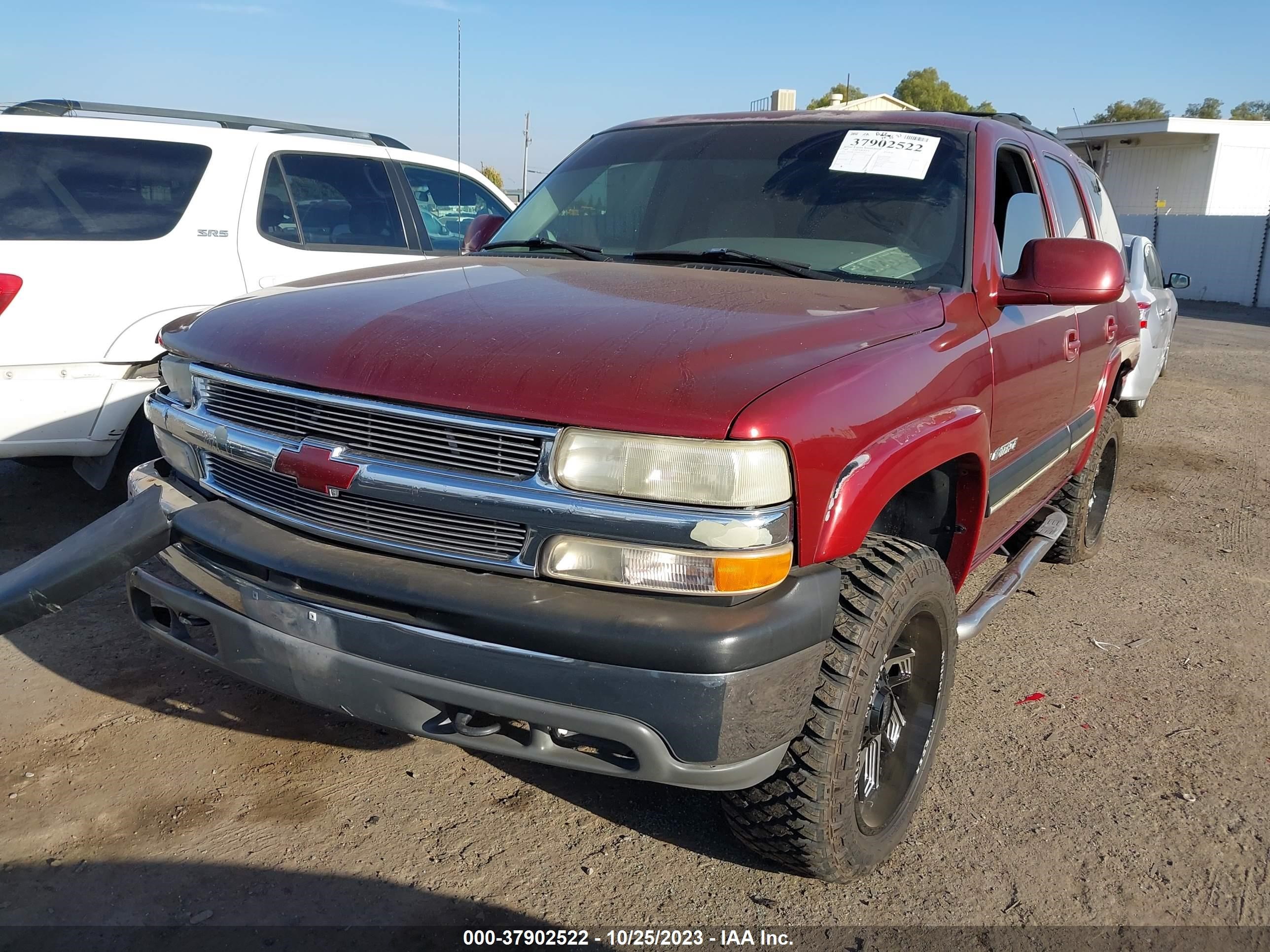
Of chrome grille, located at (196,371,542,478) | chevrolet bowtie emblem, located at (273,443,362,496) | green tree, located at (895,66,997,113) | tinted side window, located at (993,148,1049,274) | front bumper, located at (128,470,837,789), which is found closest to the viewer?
front bumper, located at (128,470,837,789)

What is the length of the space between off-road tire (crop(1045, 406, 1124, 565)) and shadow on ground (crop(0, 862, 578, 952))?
10.9 ft

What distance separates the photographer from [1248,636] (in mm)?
4203

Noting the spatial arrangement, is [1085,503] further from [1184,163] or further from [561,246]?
[1184,163]

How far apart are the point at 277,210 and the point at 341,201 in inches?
18.4

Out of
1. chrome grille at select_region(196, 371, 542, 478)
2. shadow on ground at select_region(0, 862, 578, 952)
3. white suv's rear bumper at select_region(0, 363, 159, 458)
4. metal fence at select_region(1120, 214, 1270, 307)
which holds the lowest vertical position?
metal fence at select_region(1120, 214, 1270, 307)

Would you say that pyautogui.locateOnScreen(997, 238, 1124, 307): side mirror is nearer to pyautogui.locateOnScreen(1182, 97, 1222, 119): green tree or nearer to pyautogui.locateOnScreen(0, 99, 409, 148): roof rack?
pyautogui.locateOnScreen(0, 99, 409, 148): roof rack

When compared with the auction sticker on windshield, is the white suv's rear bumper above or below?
below

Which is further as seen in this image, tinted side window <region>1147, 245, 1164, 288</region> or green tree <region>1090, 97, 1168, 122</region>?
green tree <region>1090, 97, 1168, 122</region>

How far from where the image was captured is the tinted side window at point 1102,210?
4.68 meters

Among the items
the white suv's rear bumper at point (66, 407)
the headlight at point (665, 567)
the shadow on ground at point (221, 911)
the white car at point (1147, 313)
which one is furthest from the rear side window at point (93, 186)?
the white car at point (1147, 313)

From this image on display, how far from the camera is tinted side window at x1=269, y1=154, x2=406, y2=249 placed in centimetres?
525

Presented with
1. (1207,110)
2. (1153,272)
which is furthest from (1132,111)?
(1153,272)

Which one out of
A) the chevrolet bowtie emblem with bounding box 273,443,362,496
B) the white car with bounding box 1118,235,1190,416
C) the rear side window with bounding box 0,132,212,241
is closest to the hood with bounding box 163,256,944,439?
the chevrolet bowtie emblem with bounding box 273,443,362,496

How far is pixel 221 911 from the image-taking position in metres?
2.35
